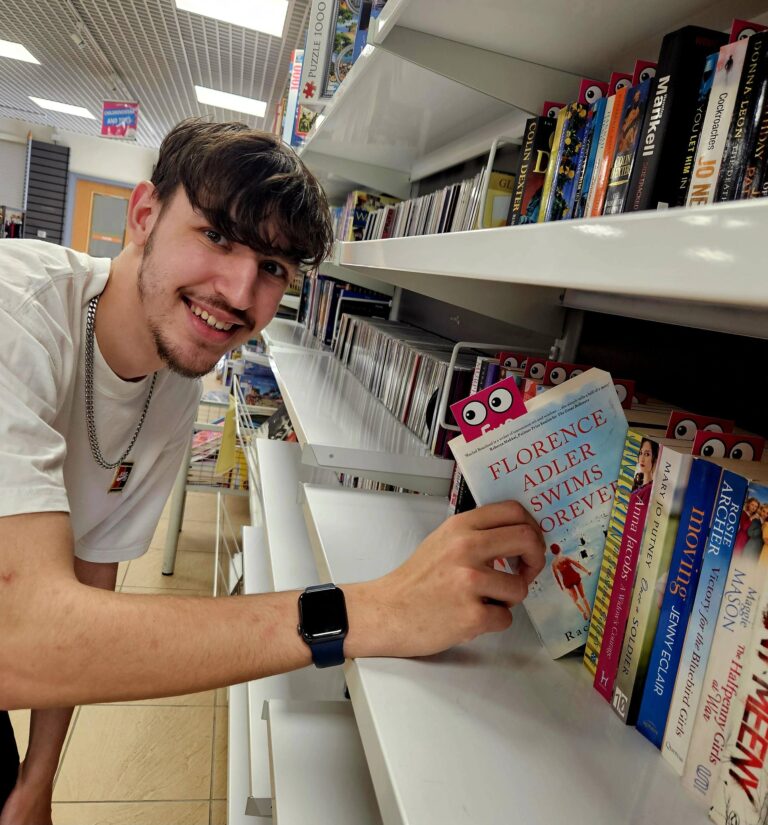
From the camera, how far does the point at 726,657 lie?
19.1 inches

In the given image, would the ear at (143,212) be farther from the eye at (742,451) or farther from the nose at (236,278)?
the eye at (742,451)

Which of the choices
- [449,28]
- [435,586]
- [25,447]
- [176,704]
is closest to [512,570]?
[435,586]

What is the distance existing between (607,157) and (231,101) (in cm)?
925

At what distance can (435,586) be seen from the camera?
66 cm

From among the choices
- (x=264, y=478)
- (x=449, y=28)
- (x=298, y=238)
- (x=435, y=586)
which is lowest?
(x=264, y=478)

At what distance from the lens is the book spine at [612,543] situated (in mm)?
625

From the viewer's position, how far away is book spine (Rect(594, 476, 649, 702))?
0.60 meters

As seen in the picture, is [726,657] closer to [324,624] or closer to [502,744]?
[502,744]

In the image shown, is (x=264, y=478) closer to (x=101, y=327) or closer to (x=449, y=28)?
(x=101, y=327)

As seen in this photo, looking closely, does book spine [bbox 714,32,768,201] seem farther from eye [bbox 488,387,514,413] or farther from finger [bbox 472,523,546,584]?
finger [bbox 472,523,546,584]

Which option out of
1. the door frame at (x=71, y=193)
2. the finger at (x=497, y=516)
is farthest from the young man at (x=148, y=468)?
the door frame at (x=71, y=193)

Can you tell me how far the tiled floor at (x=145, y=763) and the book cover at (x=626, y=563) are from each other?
1.65 metres

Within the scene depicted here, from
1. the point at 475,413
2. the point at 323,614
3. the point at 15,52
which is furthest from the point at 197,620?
the point at 15,52

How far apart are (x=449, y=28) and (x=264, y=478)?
1155 mm
